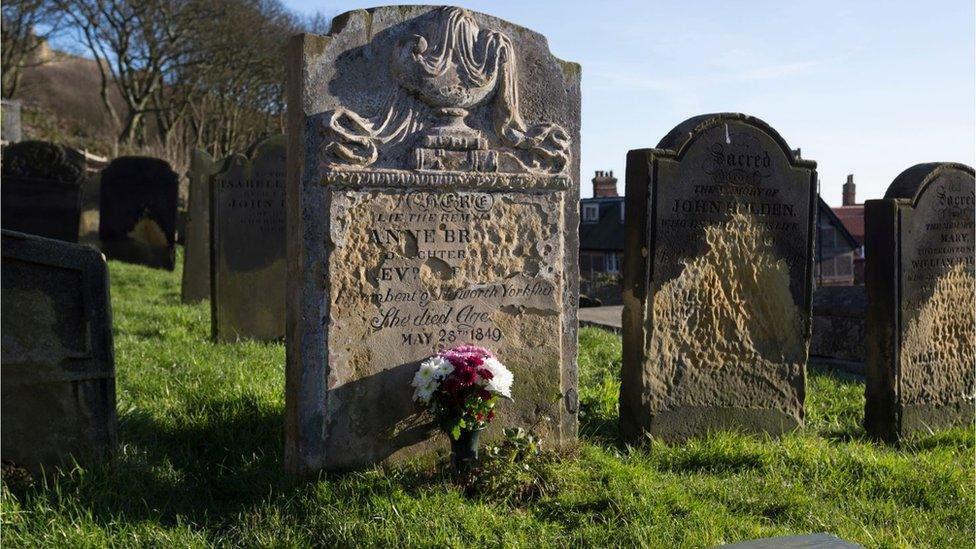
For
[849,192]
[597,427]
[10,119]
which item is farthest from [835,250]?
[597,427]

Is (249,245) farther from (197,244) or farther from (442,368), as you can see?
(442,368)

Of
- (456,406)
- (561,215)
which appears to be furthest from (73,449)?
(561,215)

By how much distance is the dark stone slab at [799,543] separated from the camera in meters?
2.92

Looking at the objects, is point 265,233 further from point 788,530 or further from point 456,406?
point 788,530

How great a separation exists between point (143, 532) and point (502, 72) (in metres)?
2.98

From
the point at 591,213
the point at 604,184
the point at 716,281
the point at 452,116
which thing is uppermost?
the point at 604,184

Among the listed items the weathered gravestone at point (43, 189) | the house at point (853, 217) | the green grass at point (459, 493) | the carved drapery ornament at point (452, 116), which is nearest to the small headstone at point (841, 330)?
the green grass at point (459, 493)

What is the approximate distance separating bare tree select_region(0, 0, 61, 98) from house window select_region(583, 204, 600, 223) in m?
18.5

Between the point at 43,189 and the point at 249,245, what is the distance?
5.85 metres

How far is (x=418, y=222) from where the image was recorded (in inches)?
188

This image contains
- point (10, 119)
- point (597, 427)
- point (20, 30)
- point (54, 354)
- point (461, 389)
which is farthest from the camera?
point (20, 30)

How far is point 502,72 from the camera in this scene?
4.97m

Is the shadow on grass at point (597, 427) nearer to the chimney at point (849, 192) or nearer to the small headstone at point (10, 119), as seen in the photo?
the small headstone at point (10, 119)

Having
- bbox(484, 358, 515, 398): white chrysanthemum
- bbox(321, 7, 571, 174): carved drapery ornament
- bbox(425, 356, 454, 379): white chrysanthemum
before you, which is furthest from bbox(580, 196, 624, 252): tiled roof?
bbox(425, 356, 454, 379): white chrysanthemum
